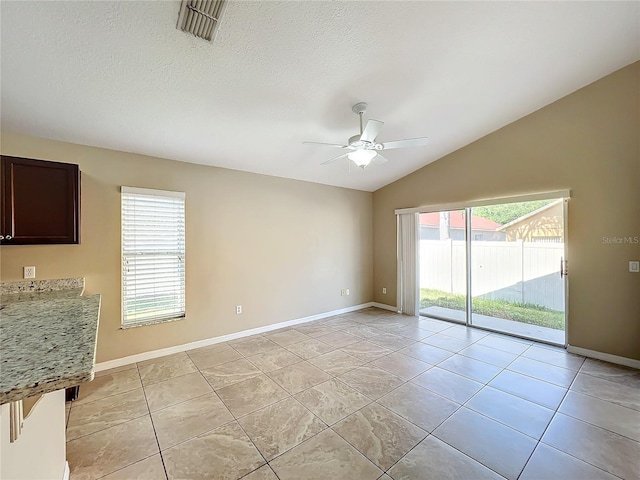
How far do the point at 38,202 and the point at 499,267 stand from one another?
5770mm

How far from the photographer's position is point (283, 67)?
7.86 feet

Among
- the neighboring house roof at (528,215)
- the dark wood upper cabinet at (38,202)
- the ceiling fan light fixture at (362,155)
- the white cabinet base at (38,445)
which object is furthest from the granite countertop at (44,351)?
the neighboring house roof at (528,215)

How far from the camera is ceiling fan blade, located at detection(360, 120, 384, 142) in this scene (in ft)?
8.29

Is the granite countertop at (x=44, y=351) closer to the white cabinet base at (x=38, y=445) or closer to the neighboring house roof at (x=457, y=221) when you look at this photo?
the white cabinet base at (x=38, y=445)

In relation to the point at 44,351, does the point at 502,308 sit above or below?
below

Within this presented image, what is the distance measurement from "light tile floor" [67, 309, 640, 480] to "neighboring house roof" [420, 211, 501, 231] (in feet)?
6.01

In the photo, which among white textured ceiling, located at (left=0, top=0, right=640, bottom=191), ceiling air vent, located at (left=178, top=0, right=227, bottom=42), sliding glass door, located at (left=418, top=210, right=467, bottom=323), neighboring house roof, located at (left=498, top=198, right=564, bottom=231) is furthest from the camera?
sliding glass door, located at (left=418, top=210, right=467, bottom=323)

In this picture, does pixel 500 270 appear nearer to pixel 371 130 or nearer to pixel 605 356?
pixel 605 356

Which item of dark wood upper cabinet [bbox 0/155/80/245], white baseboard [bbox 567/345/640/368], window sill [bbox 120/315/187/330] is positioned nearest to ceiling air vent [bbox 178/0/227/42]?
dark wood upper cabinet [bbox 0/155/80/245]

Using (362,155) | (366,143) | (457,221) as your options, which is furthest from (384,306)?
(366,143)

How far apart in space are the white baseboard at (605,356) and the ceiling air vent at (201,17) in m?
5.13

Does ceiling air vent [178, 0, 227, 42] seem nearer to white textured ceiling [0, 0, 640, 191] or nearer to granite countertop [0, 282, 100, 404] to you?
white textured ceiling [0, 0, 640, 191]

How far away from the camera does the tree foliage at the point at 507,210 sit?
3.95 metres

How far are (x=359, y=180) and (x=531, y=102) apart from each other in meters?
2.72
